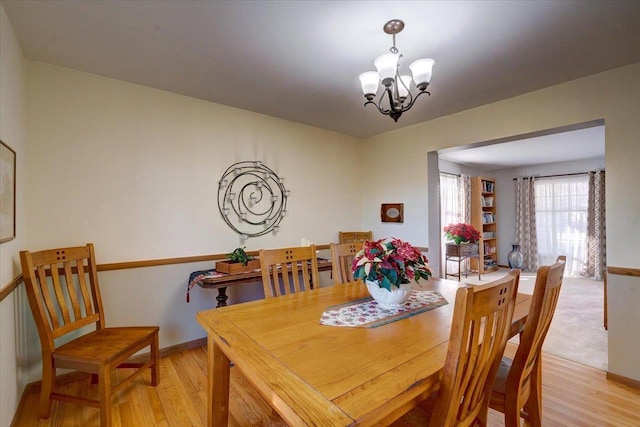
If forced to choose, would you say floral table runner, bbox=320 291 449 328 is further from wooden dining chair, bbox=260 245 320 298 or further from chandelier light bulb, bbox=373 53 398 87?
chandelier light bulb, bbox=373 53 398 87

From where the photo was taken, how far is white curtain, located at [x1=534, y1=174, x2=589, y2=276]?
5668 mm

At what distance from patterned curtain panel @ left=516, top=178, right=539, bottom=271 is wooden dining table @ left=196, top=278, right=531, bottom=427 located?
566cm

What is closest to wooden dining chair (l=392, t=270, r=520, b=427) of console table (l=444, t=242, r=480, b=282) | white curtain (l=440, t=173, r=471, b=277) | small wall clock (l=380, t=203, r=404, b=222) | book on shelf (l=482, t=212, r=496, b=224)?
small wall clock (l=380, t=203, r=404, b=222)

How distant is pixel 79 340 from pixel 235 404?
1089 mm

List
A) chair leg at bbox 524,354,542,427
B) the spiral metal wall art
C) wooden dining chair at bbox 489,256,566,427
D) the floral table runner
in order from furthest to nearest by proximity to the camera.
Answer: the spiral metal wall art, chair leg at bbox 524,354,542,427, the floral table runner, wooden dining chair at bbox 489,256,566,427

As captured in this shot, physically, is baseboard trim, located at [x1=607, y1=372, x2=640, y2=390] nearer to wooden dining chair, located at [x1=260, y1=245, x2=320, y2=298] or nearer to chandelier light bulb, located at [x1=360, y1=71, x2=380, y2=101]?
wooden dining chair, located at [x1=260, y1=245, x2=320, y2=298]

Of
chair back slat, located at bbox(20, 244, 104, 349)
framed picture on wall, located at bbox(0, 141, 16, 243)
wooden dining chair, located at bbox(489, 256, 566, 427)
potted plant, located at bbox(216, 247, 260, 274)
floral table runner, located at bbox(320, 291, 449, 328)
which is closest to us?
wooden dining chair, located at bbox(489, 256, 566, 427)

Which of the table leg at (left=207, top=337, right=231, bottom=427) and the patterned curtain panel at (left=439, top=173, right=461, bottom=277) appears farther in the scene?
the patterned curtain panel at (left=439, top=173, right=461, bottom=277)

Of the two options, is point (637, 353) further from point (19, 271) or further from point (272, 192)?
point (19, 271)

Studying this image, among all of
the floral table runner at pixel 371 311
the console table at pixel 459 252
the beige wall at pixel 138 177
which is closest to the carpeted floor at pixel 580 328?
the console table at pixel 459 252

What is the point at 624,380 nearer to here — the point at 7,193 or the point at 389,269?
the point at 389,269

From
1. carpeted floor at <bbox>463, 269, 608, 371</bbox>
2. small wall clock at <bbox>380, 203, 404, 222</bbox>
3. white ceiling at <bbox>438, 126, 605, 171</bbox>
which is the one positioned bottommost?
carpeted floor at <bbox>463, 269, 608, 371</bbox>

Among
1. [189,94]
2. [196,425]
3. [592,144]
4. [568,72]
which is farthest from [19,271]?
[592,144]

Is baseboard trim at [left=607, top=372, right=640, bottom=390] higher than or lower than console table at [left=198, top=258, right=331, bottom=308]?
lower
